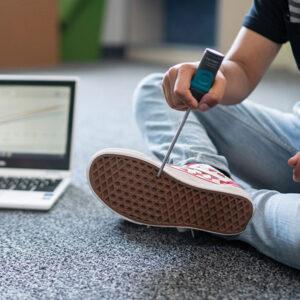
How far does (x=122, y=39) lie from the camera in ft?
11.3

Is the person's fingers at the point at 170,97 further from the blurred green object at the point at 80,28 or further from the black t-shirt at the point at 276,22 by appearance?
the blurred green object at the point at 80,28

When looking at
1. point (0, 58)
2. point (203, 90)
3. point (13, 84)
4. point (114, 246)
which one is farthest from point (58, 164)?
point (0, 58)

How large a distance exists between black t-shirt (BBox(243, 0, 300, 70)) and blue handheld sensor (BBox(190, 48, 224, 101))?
18 cm

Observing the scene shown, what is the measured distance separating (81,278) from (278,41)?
0.45m

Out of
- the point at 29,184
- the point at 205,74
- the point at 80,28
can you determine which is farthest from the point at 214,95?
the point at 80,28

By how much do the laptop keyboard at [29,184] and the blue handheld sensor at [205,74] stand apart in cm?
34

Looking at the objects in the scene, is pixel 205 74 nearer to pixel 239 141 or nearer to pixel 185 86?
pixel 185 86

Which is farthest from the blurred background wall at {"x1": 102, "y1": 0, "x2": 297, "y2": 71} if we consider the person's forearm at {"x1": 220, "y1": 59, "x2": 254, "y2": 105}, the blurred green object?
the person's forearm at {"x1": 220, "y1": 59, "x2": 254, "y2": 105}

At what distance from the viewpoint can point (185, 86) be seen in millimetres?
612

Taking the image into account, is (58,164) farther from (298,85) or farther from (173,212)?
(298,85)

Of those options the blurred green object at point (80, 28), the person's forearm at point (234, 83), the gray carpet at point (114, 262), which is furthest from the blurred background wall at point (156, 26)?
Answer: the gray carpet at point (114, 262)

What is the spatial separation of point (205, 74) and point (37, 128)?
1.34ft

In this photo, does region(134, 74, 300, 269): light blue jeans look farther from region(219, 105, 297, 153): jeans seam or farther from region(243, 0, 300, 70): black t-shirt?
region(243, 0, 300, 70): black t-shirt

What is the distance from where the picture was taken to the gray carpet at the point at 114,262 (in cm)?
56
